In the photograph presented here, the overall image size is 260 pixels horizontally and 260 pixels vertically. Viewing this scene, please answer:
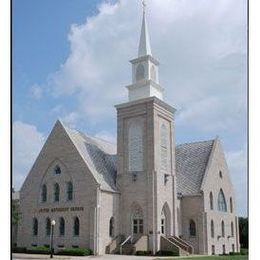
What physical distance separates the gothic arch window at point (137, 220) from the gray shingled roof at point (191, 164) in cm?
515

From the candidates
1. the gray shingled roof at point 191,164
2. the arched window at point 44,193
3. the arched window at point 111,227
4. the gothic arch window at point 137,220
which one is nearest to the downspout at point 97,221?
the arched window at point 111,227

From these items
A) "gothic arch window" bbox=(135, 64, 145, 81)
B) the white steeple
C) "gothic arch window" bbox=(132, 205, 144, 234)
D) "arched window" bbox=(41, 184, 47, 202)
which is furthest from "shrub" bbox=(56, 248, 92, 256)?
"gothic arch window" bbox=(135, 64, 145, 81)

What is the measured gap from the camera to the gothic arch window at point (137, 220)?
1315 inches

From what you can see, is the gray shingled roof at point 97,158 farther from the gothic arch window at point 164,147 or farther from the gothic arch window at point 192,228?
the gothic arch window at point 192,228

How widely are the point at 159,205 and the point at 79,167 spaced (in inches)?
247

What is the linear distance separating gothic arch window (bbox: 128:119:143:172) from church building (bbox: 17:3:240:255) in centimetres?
7

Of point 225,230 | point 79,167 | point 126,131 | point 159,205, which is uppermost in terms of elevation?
point 126,131

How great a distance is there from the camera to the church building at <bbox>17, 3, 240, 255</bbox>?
32375 millimetres

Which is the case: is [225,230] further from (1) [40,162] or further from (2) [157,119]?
(1) [40,162]

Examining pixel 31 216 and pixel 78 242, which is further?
pixel 31 216

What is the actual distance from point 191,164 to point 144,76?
9092 millimetres

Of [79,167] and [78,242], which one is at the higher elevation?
[79,167]
